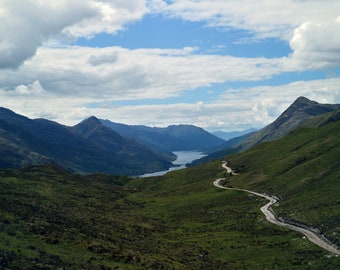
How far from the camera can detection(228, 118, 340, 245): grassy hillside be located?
87812mm

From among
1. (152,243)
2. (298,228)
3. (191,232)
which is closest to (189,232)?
(191,232)

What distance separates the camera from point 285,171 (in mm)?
160000

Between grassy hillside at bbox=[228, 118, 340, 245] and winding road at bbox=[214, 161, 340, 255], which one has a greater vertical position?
grassy hillside at bbox=[228, 118, 340, 245]

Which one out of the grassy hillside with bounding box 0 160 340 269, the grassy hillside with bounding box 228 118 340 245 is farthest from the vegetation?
the grassy hillside with bounding box 228 118 340 245

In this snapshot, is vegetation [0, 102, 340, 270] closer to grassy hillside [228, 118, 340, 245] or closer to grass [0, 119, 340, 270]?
grass [0, 119, 340, 270]

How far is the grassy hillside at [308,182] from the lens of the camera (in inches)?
3457

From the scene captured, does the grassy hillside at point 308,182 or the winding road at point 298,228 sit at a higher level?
the grassy hillside at point 308,182

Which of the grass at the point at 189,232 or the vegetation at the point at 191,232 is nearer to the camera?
the grass at the point at 189,232

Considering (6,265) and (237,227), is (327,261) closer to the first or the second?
(237,227)

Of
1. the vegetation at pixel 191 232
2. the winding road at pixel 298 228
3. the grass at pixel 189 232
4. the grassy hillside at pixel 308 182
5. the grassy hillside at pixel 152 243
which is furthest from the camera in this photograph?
the grassy hillside at pixel 308 182

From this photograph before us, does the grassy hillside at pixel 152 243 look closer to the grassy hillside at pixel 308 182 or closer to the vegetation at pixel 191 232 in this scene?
the vegetation at pixel 191 232

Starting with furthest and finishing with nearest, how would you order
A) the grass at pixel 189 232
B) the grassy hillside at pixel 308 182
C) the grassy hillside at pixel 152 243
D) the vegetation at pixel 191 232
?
the grassy hillside at pixel 308 182
the vegetation at pixel 191 232
the grass at pixel 189 232
the grassy hillside at pixel 152 243

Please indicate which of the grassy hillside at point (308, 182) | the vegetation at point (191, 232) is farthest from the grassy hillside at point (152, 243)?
the grassy hillside at point (308, 182)

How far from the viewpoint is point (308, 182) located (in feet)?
418
